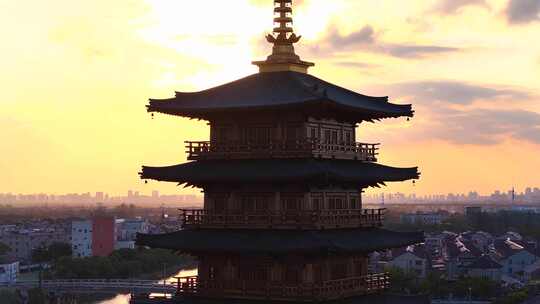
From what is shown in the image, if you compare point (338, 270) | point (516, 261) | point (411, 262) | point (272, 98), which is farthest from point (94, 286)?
point (272, 98)

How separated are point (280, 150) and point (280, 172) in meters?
1.10

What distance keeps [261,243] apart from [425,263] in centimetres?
10386

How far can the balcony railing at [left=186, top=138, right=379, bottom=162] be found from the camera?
32938 mm

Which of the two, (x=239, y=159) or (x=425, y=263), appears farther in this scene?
(x=425, y=263)

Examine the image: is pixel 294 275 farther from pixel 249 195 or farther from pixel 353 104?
pixel 353 104

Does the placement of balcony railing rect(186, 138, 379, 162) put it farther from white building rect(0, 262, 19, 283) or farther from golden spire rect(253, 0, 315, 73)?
white building rect(0, 262, 19, 283)

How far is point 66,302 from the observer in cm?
11031

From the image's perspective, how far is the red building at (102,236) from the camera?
166m

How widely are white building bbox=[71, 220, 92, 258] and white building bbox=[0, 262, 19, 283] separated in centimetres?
2538

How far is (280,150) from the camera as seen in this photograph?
109 feet

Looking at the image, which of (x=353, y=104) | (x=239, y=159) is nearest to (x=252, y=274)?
(x=239, y=159)

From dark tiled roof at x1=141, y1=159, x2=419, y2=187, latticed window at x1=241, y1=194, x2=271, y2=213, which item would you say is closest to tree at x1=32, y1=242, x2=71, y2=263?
dark tiled roof at x1=141, y1=159, x2=419, y2=187

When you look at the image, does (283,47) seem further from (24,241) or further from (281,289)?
(24,241)

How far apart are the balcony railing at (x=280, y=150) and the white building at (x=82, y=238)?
141411 mm
